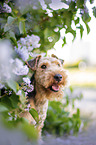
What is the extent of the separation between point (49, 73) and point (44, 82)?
4.7 inches

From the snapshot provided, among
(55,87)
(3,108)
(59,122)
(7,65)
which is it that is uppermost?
(7,65)

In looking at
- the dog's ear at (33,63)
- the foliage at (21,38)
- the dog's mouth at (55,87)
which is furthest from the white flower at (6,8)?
the dog's mouth at (55,87)

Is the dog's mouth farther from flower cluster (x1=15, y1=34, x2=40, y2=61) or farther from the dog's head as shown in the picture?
flower cluster (x1=15, y1=34, x2=40, y2=61)

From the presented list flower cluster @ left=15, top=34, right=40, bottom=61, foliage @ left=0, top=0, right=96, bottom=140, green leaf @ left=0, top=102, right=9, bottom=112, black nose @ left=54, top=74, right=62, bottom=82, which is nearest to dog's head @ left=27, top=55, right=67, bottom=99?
black nose @ left=54, top=74, right=62, bottom=82

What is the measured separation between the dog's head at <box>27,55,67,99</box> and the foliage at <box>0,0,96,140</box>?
8.1 inches

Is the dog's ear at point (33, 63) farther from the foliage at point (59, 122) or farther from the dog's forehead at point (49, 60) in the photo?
the foliage at point (59, 122)

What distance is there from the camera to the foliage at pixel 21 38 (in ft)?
3.71

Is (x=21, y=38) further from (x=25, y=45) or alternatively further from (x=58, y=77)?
(x=58, y=77)

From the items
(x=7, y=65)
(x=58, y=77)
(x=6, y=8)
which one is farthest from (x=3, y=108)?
(x=58, y=77)

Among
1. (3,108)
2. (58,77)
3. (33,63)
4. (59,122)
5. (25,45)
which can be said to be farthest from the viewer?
(59,122)

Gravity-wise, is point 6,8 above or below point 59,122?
above

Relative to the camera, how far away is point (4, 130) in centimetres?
77

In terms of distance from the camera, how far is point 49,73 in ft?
6.52

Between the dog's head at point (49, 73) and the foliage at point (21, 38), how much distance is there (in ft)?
0.68
